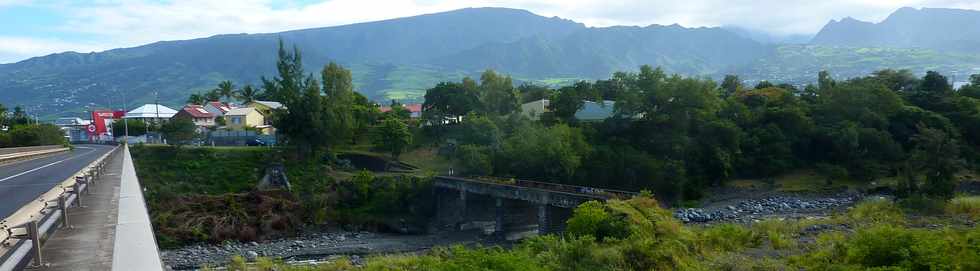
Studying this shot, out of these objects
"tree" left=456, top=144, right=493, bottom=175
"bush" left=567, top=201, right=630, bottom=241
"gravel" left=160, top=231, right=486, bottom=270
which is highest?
"tree" left=456, top=144, right=493, bottom=175

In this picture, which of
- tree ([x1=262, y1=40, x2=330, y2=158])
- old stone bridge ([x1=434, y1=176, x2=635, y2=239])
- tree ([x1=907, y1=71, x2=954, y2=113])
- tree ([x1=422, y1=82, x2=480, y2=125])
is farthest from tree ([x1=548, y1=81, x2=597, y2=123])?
tree ([x1=907, y1=71, x2=954, y2=113])

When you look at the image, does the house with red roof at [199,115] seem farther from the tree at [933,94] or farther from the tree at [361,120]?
the tree at [933,94]

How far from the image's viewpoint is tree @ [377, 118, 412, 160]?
161 ft

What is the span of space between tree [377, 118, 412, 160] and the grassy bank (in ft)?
12.5

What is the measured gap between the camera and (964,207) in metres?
33.0

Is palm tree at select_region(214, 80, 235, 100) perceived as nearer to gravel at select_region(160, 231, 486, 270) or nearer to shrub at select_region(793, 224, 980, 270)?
gravel at select_region(160, 231, 486, 270)

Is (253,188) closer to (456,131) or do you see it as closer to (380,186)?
(380,186)

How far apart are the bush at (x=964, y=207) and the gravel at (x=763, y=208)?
21.8 ft

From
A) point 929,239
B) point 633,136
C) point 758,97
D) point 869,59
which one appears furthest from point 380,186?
point 869,59

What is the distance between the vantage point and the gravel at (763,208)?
122ft

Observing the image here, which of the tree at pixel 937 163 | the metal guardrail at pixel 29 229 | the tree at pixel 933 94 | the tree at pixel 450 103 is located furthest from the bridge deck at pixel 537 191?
the tree at pixel 933 94

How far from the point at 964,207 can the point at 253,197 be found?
146 feet

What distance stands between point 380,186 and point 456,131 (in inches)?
447

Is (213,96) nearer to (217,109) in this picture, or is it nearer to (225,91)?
(225,91)
